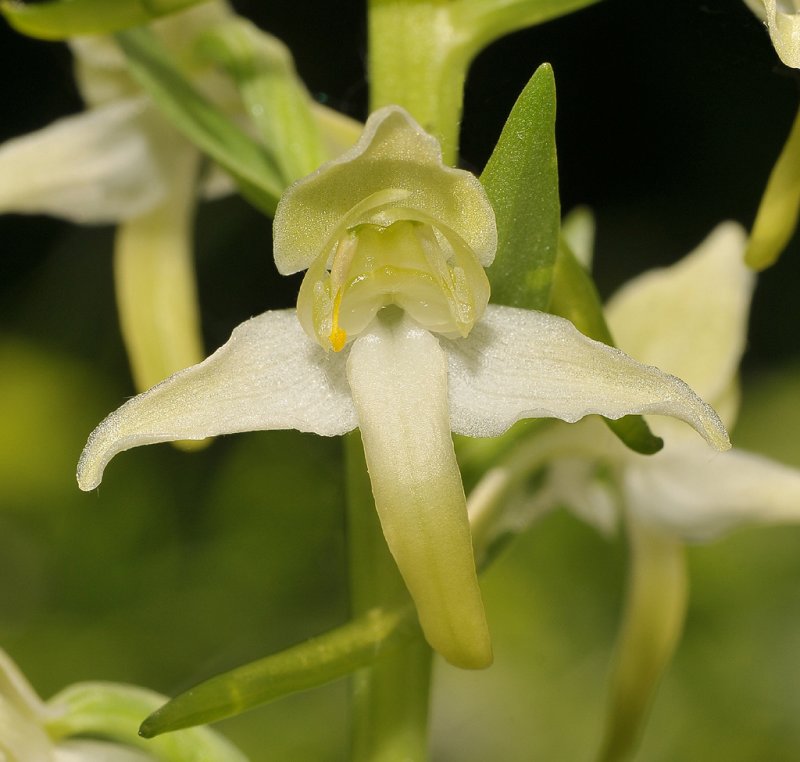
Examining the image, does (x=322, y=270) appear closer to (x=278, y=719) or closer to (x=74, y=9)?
(x=74, y=9)

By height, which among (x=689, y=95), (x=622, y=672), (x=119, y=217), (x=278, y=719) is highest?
(x=119, y=217)

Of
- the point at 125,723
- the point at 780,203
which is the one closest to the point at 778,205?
the point at 780,203

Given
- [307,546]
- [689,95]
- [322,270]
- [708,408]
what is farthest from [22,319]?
[708,408]

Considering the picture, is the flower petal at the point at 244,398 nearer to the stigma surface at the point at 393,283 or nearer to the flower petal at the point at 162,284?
the stigma surface at the point at 393,283

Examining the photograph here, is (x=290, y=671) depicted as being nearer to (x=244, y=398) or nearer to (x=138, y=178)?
(x=244, y=398)

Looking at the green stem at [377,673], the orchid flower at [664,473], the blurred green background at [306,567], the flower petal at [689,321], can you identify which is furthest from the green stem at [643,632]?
the blurred green background at [306,567]

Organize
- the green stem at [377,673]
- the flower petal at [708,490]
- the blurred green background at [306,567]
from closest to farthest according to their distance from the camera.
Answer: the green stem at [377,673] < the flower petal at [708,490] < the blurred green background at [306,567]
